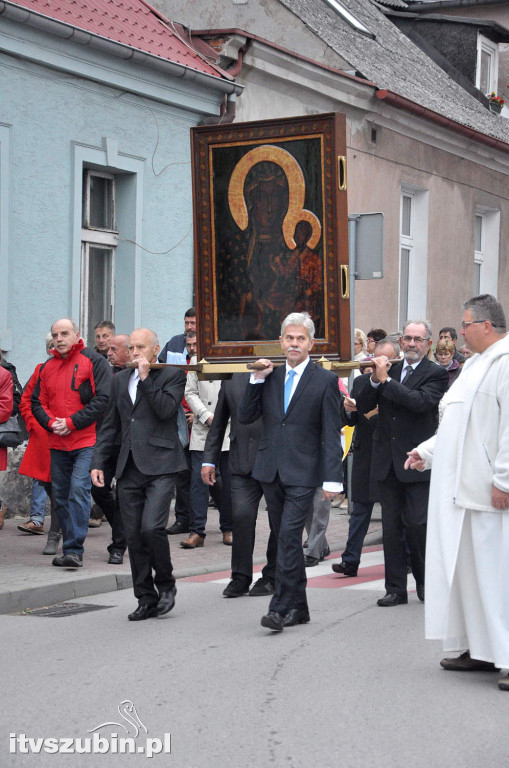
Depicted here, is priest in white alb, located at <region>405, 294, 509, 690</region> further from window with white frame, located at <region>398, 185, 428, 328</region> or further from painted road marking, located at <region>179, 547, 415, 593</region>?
window with white frame, located at <region>398, 185, 428, 328</region>

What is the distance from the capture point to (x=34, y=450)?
36.3ft

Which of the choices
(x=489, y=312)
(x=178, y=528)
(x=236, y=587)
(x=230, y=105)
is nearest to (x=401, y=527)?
(x=236, y=587)

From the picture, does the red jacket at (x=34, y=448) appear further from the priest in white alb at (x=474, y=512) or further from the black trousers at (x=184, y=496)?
the priest in white alb at (x=474, y=512)

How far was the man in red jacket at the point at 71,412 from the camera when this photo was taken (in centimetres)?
1000

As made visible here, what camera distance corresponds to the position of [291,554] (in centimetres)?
759

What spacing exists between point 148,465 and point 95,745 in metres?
3.17

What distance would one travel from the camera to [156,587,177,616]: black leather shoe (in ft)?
26.5

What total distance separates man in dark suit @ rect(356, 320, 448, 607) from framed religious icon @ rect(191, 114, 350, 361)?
0.49m

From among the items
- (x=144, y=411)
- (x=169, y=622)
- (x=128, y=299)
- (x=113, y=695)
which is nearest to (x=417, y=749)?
(x=113, y=695)

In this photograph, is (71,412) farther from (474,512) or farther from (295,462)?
(474,512)

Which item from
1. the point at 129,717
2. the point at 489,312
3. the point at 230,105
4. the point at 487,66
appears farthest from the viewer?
the point at 487,66

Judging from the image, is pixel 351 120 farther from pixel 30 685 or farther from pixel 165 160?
pixel 30 685

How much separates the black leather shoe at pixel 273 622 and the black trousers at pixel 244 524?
3.99ft

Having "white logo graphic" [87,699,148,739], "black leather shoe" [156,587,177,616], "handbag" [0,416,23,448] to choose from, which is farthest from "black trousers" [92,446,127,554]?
"white logo graphic" [87,699,148,739]
